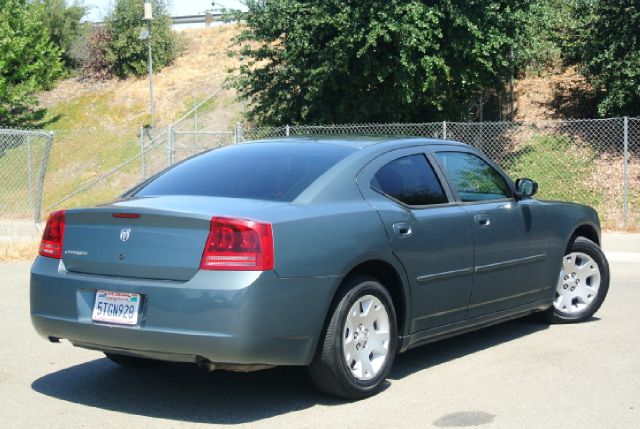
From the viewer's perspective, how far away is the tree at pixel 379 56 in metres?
21.6

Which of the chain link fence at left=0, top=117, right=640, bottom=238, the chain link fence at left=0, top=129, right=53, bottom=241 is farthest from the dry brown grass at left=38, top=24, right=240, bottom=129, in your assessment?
the chain link fence at left=0, top=117, right=640, bottom=238

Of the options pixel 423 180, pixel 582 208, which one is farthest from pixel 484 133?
pixel 423 180

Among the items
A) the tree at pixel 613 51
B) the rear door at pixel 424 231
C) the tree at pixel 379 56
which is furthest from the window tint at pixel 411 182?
the tree at pixel 613 51

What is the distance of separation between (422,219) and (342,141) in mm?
780

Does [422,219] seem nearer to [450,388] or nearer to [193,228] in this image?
[450,388]

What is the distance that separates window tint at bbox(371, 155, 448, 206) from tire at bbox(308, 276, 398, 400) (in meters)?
0.70

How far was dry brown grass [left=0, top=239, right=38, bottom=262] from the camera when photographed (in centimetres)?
1345

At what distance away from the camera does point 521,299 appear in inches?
291

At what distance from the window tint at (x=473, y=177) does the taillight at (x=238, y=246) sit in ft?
6.86

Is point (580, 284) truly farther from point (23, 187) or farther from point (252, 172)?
point (23, 187)

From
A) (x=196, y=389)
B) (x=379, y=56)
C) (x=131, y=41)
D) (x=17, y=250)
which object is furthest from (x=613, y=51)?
(x=131, y=41)

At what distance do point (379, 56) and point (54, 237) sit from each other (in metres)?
17.3

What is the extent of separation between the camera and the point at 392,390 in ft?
20.0

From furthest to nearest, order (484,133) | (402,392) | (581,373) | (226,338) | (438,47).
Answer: (484,133) < (438,47) < (581,373) < (402,392) < (226,338)
